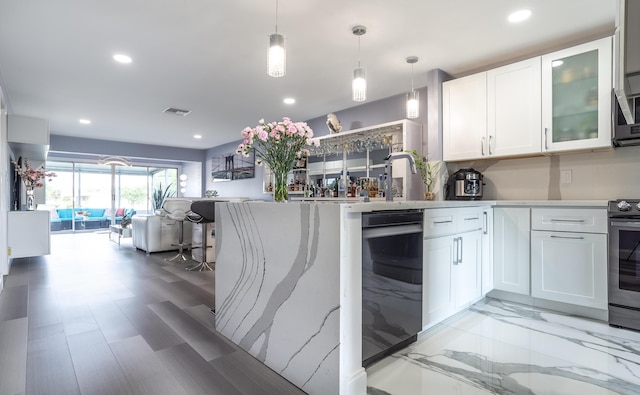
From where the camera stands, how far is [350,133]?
4.82m

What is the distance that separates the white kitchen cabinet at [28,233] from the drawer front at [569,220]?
6.20 meters

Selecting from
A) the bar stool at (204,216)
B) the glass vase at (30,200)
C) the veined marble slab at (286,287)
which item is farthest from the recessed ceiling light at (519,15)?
the glass vase at (30,200)

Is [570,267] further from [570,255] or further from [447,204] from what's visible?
[447,204]

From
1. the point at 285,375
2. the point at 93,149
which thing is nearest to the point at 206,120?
the point at 93,149

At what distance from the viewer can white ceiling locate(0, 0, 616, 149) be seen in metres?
2.51

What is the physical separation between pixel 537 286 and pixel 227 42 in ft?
11.8

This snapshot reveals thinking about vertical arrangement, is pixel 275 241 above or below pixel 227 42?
below

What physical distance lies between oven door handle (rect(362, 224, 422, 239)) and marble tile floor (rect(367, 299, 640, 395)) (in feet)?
2.56

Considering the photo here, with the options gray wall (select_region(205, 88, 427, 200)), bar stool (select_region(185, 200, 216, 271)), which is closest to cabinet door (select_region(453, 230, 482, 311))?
gray wall (select_region(205, 88, 427, 200))

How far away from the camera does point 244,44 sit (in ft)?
10.2

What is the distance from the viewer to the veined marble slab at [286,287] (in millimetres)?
1507

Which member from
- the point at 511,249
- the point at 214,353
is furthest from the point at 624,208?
the point at 214,353

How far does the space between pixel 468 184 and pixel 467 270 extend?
3.78ft

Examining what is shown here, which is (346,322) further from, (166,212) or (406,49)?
(166,212)
